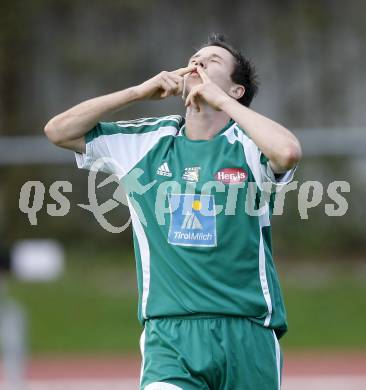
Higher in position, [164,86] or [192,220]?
[164,86]

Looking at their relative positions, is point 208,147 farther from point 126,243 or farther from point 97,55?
point 97,55

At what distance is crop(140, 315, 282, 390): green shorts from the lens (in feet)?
13.4

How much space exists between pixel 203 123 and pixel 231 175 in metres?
0.28

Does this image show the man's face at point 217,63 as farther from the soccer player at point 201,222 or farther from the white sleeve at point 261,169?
the white sleeve at point 261,169

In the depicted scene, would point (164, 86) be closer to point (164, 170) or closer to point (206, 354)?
point (164, 170)

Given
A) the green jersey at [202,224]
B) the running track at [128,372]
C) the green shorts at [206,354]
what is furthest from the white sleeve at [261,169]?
the running track at [128,372]

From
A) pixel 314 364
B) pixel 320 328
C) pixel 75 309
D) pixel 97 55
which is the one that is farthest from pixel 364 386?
pixel 97 55

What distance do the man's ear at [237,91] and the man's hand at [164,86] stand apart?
0.27m

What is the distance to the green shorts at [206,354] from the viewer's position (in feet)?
13.4

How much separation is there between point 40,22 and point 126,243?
3938 mm

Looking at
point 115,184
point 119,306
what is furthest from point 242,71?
point 119,306

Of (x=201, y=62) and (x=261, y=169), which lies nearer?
(x=261, y=169)

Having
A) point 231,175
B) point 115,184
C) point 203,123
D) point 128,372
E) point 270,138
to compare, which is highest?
point 115,184

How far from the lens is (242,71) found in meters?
4.57
